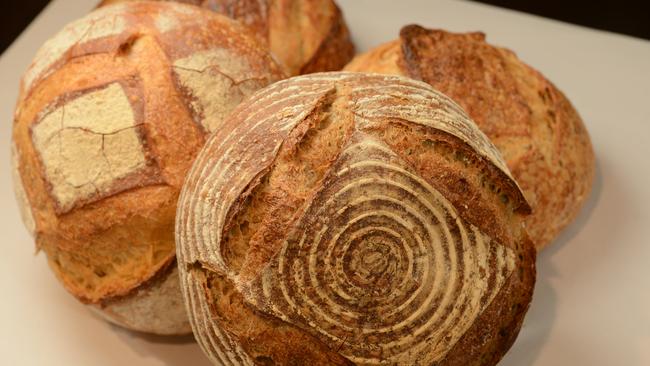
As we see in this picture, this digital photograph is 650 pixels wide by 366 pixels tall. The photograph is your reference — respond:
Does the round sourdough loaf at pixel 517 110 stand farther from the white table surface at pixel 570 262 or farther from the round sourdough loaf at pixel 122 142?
the round sourdough loaf at pixel 122 142

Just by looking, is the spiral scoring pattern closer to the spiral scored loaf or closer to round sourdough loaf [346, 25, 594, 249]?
the spiral scored loaf

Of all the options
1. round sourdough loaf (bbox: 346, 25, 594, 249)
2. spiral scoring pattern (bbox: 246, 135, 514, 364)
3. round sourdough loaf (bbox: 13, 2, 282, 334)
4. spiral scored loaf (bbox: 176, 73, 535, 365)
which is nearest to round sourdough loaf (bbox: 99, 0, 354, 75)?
round sourdough loaf (bbox: 346, 25, 594, 249)

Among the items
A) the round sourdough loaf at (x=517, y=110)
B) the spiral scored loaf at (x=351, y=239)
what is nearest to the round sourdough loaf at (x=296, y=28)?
the round sourdough loaf at (x=517, y=110)

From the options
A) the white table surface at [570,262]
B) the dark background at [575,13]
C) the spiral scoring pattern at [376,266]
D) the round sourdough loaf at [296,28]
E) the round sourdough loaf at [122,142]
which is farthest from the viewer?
the dark background at [575,13]

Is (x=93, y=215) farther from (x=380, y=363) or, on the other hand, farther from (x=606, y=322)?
(x=606, y=322)

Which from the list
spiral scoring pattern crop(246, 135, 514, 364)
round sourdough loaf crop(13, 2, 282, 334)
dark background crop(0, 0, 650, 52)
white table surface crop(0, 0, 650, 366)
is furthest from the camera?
dark background crop(0, 0, 650, 52)

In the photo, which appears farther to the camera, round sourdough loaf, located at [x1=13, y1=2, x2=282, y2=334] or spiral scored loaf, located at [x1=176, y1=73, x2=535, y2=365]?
round sourdough loaf, located at [x1=13, y1=2, x2=282, y2=334]
